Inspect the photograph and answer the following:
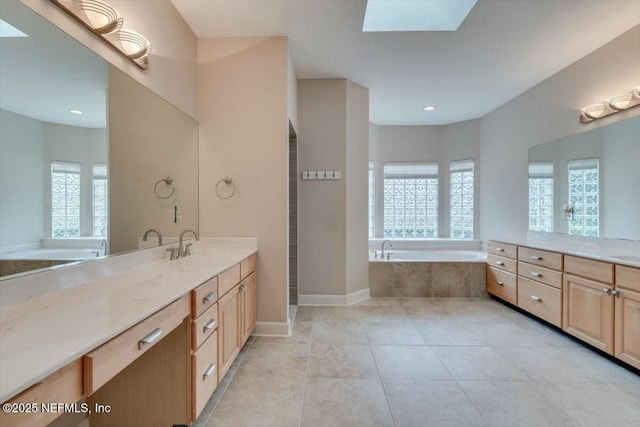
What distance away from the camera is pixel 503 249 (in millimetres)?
3264

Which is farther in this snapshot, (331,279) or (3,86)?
(331,279)

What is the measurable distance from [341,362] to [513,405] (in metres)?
1.09

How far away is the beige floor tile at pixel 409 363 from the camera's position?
6.19ft

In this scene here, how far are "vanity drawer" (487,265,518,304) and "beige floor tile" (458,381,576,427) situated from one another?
1555 mm

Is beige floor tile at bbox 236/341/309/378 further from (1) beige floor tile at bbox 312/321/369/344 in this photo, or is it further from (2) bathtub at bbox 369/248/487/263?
(2) bathtub at bbox 369/248/487/263

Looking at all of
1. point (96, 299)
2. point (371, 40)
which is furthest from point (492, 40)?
point (96, 299)

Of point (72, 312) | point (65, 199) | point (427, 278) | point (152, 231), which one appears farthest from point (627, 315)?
Result: point (65, 199)

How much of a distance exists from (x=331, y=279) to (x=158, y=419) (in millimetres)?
2147

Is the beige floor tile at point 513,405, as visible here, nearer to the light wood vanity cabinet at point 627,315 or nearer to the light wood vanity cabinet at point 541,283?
the light wood vanity cabinet at point 627,315

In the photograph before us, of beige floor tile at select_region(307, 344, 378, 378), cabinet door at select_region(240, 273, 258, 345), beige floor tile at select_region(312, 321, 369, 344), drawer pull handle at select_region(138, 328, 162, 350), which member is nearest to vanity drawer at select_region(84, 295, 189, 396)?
drawer pull handle at select_region(138, 328, 162, 350)

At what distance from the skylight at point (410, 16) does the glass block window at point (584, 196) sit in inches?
75.4

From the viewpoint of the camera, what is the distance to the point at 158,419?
1326 millimetres

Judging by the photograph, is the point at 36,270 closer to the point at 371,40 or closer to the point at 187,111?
the point at 187,111

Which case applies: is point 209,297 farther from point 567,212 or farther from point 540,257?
point 567,212
